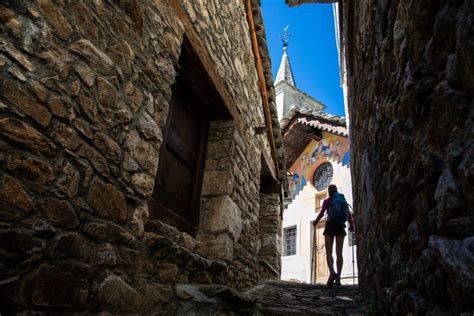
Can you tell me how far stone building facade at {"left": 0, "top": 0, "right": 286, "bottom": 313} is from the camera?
120cm

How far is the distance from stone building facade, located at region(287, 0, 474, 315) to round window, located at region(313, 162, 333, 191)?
960 centimetres

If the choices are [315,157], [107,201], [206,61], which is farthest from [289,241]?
[107,201]

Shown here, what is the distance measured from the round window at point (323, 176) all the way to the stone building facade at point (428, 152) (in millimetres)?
9596

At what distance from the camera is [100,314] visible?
1.51 meters

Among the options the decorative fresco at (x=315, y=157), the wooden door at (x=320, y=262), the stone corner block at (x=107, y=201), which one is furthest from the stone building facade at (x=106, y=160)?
the decorative fresco at (x=315, y=157)

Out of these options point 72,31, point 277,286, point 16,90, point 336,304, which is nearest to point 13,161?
point 16,90

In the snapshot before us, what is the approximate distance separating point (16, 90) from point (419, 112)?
1394mm

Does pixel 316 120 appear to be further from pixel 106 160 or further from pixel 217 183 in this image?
pixel 106 160

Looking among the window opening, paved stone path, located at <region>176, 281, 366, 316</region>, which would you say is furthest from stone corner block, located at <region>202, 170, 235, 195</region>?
the window opening

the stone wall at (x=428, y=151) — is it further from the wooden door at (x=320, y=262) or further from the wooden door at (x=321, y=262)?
the wooden door at (x=321, y=262)

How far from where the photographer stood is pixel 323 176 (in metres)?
11.2

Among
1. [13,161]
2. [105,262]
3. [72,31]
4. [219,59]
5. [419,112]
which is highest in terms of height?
[219,59]

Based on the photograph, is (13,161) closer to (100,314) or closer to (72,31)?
(72,31)

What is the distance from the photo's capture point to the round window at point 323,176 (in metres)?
10.9
